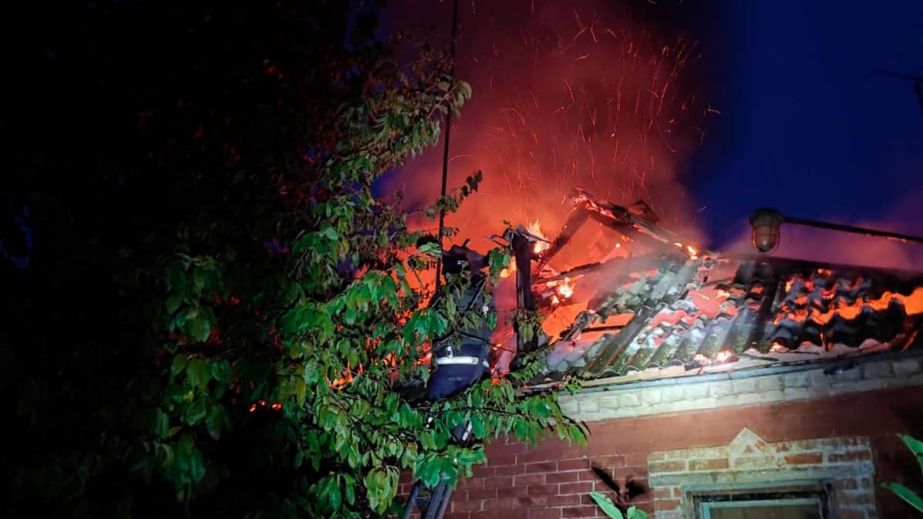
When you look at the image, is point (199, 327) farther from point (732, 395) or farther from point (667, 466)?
point (732, 395)

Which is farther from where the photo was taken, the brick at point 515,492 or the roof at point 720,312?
the brick at point 515,492

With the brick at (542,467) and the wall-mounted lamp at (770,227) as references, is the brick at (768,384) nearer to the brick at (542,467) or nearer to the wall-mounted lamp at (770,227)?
the brick at (542,467)

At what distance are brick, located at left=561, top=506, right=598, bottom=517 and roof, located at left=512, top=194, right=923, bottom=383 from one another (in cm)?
117

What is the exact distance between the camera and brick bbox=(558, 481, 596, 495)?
229 inches

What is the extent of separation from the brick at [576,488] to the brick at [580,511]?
138 mm

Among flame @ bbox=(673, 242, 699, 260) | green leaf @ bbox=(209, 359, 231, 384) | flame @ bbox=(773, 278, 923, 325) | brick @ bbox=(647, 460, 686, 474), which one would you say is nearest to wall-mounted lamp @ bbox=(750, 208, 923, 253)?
flame @ bbox=(673, 242, 699, 260)

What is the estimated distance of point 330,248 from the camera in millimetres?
4102

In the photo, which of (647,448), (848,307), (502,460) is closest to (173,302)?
(502,460)

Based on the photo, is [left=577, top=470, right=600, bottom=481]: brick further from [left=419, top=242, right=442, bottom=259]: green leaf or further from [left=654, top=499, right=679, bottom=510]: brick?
[left=419, top=242, right=442, bottom=259]: green leaf

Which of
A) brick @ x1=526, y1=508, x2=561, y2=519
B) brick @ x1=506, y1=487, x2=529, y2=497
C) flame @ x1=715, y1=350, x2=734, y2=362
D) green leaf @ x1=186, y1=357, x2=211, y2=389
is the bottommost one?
brick @ x1=526, y1=508, x2=561, y2=519

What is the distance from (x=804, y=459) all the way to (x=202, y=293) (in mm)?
4636

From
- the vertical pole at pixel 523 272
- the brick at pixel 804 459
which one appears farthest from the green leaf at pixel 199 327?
the brick at pixel 804 459

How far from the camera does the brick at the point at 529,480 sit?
6.07m

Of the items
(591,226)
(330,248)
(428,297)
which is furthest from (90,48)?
(591,226)
